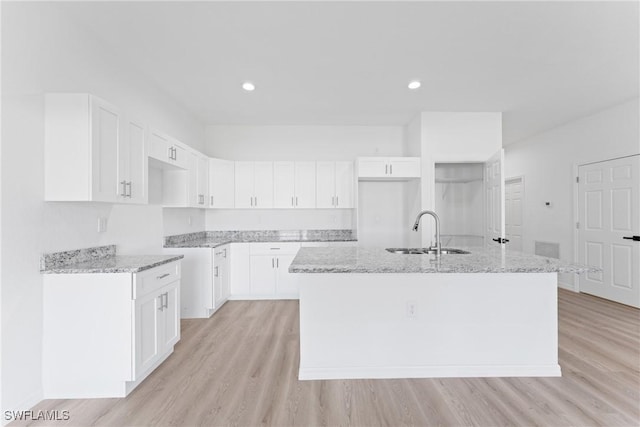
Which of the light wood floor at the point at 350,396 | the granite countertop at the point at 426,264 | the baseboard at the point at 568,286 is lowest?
the light wood floor at the point at 350,396

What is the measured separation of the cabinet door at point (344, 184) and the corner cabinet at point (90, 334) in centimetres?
314

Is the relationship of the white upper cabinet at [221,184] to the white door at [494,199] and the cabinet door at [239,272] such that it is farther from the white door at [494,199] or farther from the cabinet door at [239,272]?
the white door at [494,199]

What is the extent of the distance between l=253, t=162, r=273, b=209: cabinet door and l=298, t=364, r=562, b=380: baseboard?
2873mm

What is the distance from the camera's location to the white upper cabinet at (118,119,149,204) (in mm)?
2422

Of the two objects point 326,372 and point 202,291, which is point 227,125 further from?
point 326,372

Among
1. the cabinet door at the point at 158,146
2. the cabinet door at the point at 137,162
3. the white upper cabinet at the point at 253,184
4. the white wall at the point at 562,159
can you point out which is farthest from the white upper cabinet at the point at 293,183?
the white wall at the point at 562,159

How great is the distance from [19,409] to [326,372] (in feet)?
6.37

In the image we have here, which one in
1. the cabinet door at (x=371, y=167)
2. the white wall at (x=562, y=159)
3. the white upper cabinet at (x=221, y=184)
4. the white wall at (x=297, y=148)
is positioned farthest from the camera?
the white wall at (x=297, y=148)

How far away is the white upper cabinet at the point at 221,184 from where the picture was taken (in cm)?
465

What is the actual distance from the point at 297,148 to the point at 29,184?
3579 mm

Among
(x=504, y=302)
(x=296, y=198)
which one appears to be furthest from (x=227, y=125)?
(x=504, y=302)

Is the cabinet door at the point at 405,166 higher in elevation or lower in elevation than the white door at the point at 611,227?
higher

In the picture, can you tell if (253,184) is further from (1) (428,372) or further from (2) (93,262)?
(1) (428,372)

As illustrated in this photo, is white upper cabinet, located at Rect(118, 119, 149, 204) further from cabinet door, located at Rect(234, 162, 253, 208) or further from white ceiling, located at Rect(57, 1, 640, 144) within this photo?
cabinet door, located at Rect(234, 162, 253, 208)
